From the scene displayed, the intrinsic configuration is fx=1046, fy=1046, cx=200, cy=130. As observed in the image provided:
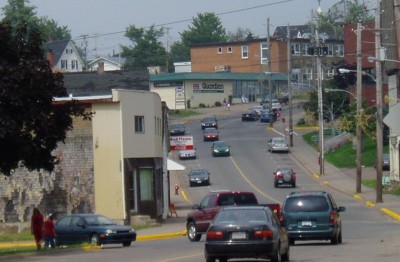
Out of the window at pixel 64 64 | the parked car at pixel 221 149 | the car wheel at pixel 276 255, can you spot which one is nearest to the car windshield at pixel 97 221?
the car wheel at pixel 276 255

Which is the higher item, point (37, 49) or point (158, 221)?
point (37, 49)

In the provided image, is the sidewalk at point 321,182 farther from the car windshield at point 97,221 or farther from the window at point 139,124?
the window at point 139,124


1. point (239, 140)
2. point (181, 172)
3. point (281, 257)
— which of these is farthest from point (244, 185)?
point (281, 257)

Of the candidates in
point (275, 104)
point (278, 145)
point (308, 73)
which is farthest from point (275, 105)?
point (278, 145)

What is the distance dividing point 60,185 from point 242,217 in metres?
30.8

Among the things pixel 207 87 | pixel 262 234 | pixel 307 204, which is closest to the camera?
pixel 262 234

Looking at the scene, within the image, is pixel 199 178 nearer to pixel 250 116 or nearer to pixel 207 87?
pixel 250 116

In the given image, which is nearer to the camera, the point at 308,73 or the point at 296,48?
the point at 296,48

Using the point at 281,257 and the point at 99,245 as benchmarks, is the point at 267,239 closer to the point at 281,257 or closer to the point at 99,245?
the point at 281,257

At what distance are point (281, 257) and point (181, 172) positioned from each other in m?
66.9

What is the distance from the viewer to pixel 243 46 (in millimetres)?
160625

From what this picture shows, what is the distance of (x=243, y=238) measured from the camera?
78.4 ft

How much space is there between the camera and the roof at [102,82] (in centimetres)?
6781

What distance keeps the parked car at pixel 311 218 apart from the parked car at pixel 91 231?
7.37 m
